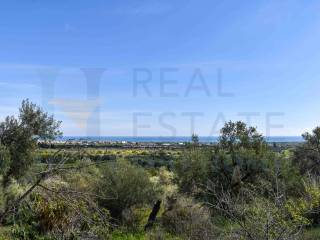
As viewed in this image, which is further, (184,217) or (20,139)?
(20,139)

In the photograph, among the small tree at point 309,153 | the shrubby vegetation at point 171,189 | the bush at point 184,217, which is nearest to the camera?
the shrubby vegetation at point 171,189

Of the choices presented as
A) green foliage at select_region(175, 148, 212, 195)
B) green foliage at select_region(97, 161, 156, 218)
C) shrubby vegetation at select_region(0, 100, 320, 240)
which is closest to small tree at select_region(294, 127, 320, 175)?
shrubby vegetation at select_region(0, 100, 320, 240)

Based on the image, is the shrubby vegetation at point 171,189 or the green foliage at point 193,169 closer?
the shrubby vegetation at point 171,189

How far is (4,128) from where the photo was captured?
25.7 m

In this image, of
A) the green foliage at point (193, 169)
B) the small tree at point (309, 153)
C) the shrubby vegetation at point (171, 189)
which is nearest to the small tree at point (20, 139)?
the shrubby vegetation at point (171, 189)

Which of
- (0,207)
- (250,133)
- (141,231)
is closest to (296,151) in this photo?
(250,133)

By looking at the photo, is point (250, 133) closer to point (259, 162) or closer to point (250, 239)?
point (259, 162)

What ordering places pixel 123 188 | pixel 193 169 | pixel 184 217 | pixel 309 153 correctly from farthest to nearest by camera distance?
pixel 309 153
pixel 193 169
pixel 123 188
pixel 184 217

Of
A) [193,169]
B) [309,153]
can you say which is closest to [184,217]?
[193,169]

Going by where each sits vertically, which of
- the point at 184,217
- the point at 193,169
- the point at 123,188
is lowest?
the point at 184,217

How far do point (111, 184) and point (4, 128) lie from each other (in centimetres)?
794

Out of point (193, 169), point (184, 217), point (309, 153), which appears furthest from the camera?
point (309, 153)

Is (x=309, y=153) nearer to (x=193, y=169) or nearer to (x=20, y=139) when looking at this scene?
(x=193, y=169)

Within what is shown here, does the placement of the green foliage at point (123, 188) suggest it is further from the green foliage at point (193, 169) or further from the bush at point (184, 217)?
the green foliage at point (193, 169)
